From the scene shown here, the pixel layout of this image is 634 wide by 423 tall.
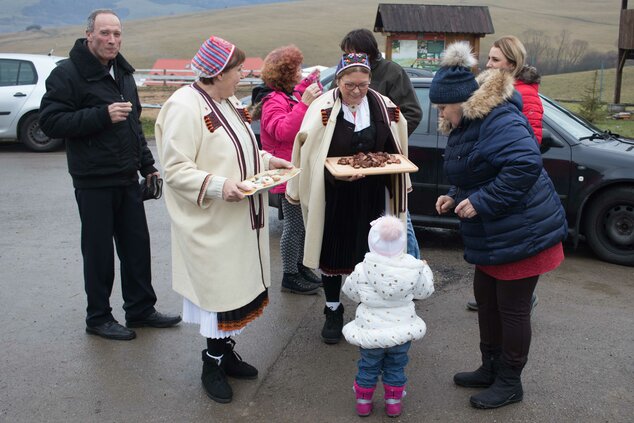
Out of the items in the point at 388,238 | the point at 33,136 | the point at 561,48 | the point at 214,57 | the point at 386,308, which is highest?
the point at 214,57

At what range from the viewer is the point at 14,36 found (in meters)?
94.3

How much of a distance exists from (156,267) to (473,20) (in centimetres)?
1143

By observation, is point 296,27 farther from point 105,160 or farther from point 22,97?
point 105,160

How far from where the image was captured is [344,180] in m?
4.22

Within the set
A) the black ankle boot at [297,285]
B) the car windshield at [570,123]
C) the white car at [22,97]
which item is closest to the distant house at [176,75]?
the white car at [22,97]

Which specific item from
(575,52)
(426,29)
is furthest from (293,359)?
(575,52)

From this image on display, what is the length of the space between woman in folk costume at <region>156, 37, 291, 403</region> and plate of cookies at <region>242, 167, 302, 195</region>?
6 centimetres

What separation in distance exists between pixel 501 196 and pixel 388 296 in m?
0.75

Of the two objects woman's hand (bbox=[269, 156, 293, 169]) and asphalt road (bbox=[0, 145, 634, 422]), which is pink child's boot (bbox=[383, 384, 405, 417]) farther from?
→ woman's hand (bbox=[269, 156, 293, 169])

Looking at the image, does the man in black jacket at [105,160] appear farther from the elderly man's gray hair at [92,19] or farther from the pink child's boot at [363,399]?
the pink child's boot at [363,399]

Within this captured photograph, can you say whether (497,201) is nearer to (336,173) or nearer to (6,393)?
(336,173)

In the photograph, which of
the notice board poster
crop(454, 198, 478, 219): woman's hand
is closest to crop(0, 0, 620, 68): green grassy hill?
the notice board poster

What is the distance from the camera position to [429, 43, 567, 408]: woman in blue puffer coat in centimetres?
336

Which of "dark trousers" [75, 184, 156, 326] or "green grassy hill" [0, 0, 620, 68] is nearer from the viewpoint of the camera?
"dark trousers" [75, 184, 156, 326]
